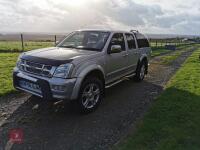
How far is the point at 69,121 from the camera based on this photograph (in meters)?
4.96

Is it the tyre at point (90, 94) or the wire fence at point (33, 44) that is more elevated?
A: the wire fence at point (33, 44)

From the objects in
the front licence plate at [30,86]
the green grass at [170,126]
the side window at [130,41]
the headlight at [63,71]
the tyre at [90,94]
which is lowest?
the green grass at [170,126]

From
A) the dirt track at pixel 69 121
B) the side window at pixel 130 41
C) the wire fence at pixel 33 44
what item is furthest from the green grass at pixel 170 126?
the wire fence at pixel 33 44

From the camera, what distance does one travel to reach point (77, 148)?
3883mm

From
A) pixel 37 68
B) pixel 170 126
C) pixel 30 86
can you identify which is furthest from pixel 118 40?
pixel 170 126

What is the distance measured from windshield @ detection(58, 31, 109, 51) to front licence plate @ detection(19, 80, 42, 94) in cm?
166

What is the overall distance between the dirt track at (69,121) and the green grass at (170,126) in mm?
284

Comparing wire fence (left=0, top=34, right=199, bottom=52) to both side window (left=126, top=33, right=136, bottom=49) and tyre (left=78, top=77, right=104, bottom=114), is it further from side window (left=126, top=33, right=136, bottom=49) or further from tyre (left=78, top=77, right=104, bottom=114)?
tyre (left=78, top=77, right=104, bottom=114)

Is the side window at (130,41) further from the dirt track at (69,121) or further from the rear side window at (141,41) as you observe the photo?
Answer: the dirt track at (69,121)

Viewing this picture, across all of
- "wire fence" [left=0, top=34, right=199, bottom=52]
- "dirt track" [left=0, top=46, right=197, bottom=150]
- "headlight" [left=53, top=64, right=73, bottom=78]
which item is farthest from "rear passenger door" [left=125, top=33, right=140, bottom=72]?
"headlight" [left=53, top=64, right=73, bottom=78]

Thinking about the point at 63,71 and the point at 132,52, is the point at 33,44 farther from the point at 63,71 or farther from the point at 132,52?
the point at 63,71

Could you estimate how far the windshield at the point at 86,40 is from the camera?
6.05 metres

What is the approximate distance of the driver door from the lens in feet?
20.1

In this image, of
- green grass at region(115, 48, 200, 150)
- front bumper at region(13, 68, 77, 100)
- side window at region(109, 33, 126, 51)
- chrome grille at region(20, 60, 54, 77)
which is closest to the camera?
green grass at region(115, 48, 200, 150)
